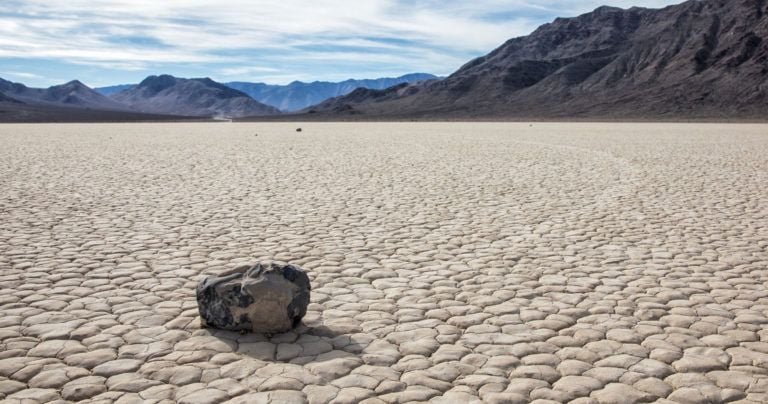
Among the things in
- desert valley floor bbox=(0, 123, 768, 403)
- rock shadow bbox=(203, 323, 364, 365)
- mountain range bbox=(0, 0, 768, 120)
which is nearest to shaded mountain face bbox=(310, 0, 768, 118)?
mountain range bbox=(0, 0, 768, 120)

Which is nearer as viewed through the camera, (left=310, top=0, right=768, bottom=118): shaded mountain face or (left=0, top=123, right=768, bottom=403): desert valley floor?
(left=0, top=123, right=768, bottom=403): desert valley floor

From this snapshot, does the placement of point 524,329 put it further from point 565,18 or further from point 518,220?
point 565,18

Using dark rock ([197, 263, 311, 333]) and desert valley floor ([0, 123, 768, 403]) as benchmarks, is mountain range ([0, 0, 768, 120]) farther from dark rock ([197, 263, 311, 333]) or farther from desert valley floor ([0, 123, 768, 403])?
dark rock ([197, 263, 311, 333])

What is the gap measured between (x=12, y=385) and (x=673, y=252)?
5.59 meters

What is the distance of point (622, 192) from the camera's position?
10.7 m

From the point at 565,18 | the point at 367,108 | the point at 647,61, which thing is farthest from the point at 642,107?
the point at 565,18

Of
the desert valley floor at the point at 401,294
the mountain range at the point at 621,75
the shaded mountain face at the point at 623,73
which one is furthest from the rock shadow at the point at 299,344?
the shaded mountain face at the point at 623,73

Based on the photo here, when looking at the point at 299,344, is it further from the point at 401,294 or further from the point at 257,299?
the point at 401,294

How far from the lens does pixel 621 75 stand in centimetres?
9138

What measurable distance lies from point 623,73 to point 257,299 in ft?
315

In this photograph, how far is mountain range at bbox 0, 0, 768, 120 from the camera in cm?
7388

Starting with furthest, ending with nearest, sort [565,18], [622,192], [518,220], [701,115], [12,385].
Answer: [565,18] → [701,115] → [622,192] → [518,220] → [12,385]

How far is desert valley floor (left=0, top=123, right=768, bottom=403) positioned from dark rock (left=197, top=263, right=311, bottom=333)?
0.11 metres

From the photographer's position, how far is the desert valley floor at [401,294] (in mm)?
3410
